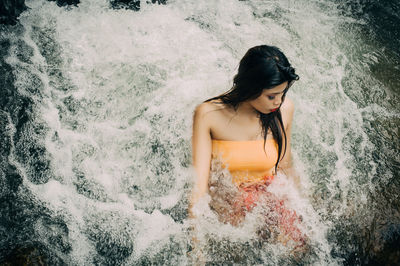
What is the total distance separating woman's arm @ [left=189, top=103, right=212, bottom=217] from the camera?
2.53 m

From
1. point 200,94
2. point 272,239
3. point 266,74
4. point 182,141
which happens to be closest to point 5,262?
point 182,141

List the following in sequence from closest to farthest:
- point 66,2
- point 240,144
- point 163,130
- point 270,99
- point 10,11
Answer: point 270,99, point 240,144, point 163,130, point 10,11, point 66,2

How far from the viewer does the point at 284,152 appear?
281 cm

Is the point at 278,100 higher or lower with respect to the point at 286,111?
higher

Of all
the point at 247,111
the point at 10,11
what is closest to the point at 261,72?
the point at 247,111

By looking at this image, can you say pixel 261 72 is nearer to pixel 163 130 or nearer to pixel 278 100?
pixel 278 100

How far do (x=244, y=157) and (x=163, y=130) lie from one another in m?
1.22

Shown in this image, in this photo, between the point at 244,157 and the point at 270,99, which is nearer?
the point at 270,99

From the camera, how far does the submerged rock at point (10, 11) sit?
12.5 ft

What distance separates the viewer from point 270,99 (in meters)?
2.26

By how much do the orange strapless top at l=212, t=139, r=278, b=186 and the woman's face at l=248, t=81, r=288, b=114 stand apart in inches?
17.1

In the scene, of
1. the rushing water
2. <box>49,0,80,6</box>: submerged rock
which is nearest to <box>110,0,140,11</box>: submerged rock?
the rushing water

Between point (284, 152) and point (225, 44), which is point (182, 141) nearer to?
point (284, 152)

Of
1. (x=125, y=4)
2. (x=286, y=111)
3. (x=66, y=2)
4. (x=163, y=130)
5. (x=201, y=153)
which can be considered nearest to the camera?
(x=201, y=153)
